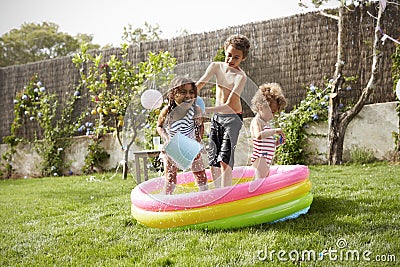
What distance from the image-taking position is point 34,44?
1933 centimetres

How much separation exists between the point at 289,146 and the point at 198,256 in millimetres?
4530

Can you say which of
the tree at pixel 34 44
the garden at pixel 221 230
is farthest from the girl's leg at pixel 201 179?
the tree at pixel 34 44

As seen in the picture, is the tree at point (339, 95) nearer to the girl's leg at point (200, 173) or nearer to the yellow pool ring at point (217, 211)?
the yellow pool ring at point (217, 211)

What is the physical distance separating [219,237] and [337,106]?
4454mm

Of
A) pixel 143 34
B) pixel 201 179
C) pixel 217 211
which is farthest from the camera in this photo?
pixel 143 34

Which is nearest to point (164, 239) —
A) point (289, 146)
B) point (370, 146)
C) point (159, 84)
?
point (159, 84)

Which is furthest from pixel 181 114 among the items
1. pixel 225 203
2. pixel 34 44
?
pixel 34 44

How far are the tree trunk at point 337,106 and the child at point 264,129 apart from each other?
10.7 feet

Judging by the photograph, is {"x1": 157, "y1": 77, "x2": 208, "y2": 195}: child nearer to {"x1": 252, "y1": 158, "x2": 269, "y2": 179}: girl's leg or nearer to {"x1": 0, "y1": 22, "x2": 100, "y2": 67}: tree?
{"x1": 252, "y1": 158, "x2": 269, "y2": 179}: girl's leg

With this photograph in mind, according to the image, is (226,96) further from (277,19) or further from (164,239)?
(277,19)

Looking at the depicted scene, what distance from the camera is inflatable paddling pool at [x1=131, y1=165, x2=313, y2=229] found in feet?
10.9

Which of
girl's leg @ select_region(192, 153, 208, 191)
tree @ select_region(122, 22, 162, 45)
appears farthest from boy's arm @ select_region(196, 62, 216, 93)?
tree @ select_region(122, 22, 162, 45)

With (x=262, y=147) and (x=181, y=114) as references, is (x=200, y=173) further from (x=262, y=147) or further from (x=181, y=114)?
(x=262, y=147)

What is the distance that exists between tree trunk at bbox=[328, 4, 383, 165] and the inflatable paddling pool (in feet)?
11.5
